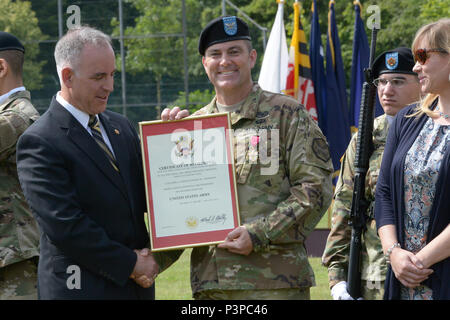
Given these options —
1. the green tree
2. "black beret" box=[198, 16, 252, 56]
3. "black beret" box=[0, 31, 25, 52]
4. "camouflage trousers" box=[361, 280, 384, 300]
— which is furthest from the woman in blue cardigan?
the green tree

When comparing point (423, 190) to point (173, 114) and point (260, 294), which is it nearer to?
point (260, 294)

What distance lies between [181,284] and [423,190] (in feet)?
19.6

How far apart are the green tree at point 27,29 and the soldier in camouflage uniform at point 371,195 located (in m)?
22.6

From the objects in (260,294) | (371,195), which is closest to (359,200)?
(371,195)

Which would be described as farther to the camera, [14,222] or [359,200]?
[14,222]

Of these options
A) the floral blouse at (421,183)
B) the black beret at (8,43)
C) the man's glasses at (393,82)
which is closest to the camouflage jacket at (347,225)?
the man's glasses at (393,82)

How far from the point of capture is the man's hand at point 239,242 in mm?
3949

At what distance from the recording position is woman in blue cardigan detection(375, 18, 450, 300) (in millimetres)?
3637

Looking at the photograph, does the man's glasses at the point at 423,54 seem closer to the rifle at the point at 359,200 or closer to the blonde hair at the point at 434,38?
the blonde hair at the point at 434,38

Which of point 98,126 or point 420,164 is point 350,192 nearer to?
point 420,164

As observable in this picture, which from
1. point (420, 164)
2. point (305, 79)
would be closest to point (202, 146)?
point (420, 164)

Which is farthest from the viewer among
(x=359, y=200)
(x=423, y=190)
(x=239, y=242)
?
(x=359, y=200)

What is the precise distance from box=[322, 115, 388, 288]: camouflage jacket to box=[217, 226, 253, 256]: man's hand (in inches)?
41.2

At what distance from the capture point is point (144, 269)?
392 centimetres
